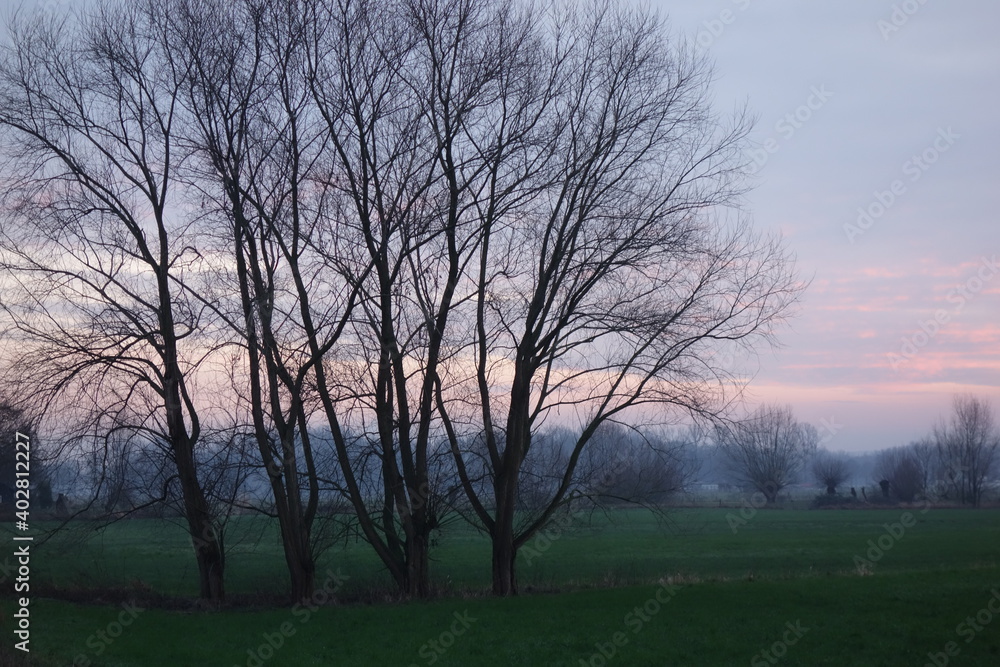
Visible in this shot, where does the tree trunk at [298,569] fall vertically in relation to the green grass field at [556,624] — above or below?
above

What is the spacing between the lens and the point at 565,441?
73.7 feet

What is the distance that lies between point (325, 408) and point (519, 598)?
19.6 ft

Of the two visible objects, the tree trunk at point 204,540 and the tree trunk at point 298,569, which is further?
the tree trunk at point 204,540

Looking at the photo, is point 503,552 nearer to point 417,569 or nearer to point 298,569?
point 417,569

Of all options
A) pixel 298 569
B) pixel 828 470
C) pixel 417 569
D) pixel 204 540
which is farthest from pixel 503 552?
pixel 828 470

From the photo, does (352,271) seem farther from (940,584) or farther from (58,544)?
(940,584)

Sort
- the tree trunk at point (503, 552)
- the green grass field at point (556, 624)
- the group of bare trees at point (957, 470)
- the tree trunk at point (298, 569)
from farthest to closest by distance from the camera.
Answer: the group of bare trees at point (957, 470)
the tree trunk at point (503, 552)
the tree trunk at point (298, 569)
the green grass field at point (556, 624)

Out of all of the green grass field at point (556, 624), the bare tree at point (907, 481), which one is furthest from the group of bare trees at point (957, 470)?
the green grass field at point (556, 624)

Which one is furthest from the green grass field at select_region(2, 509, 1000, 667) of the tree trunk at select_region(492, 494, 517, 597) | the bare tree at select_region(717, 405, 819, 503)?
the bare tree at select_region(717, 405, 819, 503)

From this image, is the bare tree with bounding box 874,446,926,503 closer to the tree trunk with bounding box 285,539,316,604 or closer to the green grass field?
the green grass field

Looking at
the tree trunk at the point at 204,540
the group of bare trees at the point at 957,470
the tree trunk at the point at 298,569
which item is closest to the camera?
the tree trunk at the point at 298,569

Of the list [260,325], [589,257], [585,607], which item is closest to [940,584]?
[585,607]

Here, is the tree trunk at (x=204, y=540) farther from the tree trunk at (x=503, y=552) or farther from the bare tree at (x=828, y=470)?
the bare tree at (x=828, y=470)

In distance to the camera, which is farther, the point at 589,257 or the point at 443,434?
the point at 443,434
